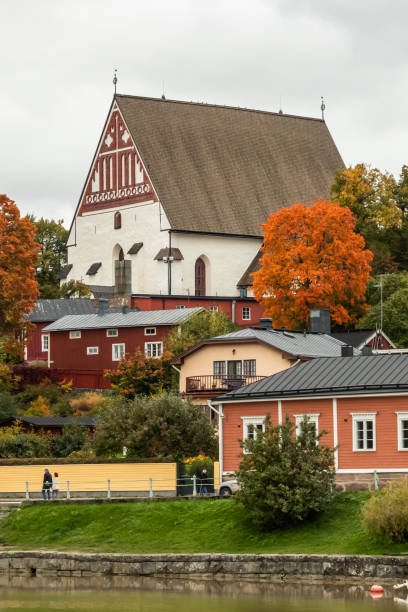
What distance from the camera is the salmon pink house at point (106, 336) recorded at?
81688 millimetres

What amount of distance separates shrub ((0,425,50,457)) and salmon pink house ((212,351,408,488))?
13.0 metres

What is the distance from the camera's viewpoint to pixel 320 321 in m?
77.8

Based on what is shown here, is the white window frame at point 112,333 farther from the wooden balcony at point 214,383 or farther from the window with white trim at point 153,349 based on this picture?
the wooden balcony at point 214,383

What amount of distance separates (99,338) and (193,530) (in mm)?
40350

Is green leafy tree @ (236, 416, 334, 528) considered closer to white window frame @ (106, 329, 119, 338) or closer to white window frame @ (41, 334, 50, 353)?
white window frame @ (106, 329, 119, 338)

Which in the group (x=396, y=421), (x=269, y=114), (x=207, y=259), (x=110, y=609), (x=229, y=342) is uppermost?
(x=269, y=114)

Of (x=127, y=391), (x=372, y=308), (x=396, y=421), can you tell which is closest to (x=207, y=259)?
(x=372, y=308)

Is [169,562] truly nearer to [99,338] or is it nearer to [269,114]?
[99,338]

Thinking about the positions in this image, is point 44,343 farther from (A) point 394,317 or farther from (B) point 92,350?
(A) point 394,317

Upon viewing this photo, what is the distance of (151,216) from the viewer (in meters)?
113

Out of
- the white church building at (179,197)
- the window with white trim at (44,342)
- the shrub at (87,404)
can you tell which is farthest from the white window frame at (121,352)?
the white church building at (179,197)

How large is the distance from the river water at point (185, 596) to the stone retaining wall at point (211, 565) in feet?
1.86

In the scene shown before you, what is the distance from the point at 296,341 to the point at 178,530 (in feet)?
80.5

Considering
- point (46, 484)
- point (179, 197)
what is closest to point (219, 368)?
point (46, 484)
